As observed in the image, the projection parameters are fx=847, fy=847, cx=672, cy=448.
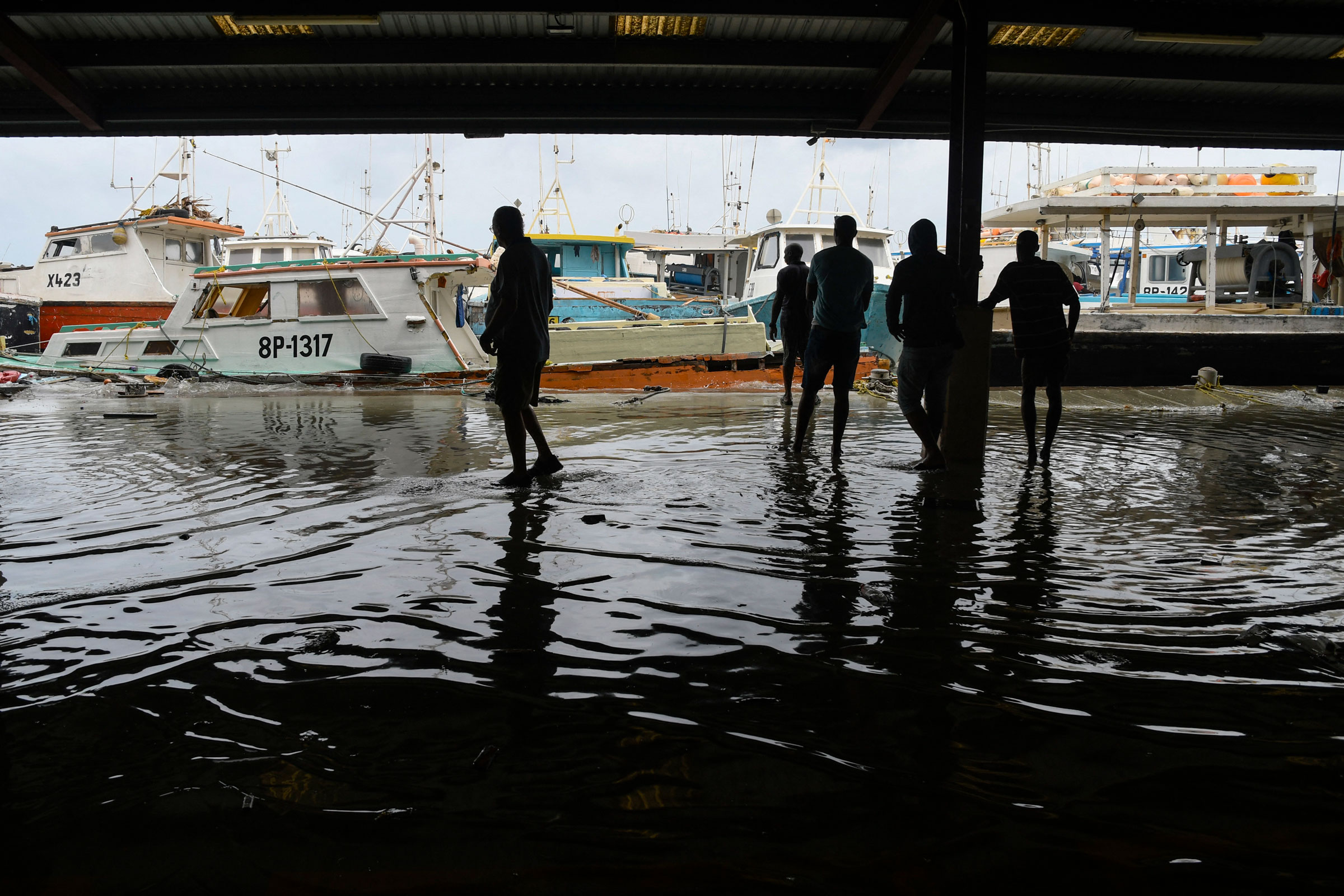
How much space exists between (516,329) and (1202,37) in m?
6.10

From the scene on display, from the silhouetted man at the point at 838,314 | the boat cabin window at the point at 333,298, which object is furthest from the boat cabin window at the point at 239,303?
the silhouetted man at the point at 838,314

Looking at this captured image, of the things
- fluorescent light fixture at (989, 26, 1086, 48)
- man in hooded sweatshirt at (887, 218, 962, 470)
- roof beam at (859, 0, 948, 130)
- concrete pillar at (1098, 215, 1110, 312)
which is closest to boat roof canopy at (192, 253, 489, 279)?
roof beam at (859, 0, 948, 130)

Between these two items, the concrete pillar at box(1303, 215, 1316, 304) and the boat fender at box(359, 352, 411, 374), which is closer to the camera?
the boat fender at box(359, 352, 411, 374)

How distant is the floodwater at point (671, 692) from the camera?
5.60 ft

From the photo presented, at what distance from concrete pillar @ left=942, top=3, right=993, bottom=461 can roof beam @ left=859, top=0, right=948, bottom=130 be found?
0.19m

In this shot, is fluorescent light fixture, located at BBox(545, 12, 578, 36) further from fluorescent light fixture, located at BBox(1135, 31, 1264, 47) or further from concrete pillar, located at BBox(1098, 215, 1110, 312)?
concrete pillar, located at BBox(1098, 215, 1110, 312)

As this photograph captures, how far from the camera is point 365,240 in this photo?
25797 millimetres

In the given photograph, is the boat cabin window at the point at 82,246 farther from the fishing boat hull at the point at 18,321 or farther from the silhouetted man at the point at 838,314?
the silhouetted man at the point at 838,314

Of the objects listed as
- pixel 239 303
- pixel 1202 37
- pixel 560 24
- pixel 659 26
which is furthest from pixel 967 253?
pixel 239 303

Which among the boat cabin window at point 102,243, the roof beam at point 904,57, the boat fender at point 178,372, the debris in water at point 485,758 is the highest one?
the boat cabin window at point 102,243

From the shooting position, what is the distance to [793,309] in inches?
406

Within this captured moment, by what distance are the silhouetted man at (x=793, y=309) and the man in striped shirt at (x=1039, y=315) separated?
9.97 ft

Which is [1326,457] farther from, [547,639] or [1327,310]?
[1327,310]

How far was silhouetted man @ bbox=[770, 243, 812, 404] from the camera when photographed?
387 inches
